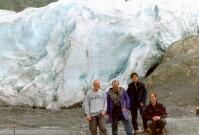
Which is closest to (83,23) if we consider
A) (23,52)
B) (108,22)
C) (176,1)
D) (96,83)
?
(108,22)

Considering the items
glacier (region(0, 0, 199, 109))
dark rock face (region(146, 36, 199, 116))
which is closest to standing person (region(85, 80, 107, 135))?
dark rock face (region(146, 36, 199, 116))

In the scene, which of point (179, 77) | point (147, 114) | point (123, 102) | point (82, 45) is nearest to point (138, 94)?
point (147, 114)

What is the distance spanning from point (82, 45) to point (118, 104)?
1100 centimetres

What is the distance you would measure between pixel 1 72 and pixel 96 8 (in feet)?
16.7

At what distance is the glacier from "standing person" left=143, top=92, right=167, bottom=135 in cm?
914

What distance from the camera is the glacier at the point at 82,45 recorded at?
23.1 metres

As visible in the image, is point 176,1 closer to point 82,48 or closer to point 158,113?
point 82,48

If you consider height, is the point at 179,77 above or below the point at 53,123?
above

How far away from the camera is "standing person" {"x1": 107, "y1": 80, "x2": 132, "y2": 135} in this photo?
42.6ft

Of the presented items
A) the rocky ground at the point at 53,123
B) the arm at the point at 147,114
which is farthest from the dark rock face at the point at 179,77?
the arm at the point at 147,114

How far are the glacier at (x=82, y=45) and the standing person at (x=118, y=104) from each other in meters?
9.11

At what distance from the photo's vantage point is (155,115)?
13016 mm

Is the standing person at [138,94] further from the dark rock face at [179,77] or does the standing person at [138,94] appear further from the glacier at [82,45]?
the glacier at [82,45]

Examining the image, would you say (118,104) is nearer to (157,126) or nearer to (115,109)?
(115,109)
